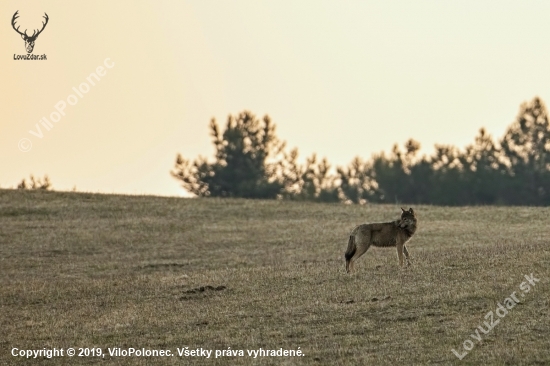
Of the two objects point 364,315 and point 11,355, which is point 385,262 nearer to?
point 364,315

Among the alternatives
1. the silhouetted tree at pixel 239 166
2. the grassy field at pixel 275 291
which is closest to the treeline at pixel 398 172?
the silhouetted tree at pixel 239 166

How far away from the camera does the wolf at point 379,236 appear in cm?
2286

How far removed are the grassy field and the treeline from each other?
1824 inches

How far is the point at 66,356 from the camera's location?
58.7ft

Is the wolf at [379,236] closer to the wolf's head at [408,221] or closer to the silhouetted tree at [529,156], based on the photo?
the wolf's head at [408,221]

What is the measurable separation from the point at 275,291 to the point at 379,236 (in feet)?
8.79

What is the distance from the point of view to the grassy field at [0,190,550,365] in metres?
17.4

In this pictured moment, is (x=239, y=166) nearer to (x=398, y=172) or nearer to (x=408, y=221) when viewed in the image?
(x=398, y=172)

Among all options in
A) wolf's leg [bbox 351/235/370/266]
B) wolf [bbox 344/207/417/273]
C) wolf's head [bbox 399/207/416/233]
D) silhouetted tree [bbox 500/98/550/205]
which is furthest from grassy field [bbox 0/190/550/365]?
silhouetted tree [bbox 500/98/550/205]

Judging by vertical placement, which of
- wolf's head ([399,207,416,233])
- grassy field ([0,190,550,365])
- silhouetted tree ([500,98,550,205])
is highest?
silhouetted tree ([500,98,550,205])

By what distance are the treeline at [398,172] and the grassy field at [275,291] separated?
46323 millimetres

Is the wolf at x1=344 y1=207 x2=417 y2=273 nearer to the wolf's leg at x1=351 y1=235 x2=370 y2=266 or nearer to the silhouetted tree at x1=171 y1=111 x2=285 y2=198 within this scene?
the wolf's leg at x1=351 y1=235 x2=370 y2=266

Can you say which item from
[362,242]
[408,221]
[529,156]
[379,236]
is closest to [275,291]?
[362,242]

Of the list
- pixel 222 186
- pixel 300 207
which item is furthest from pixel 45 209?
pixel 222 186
